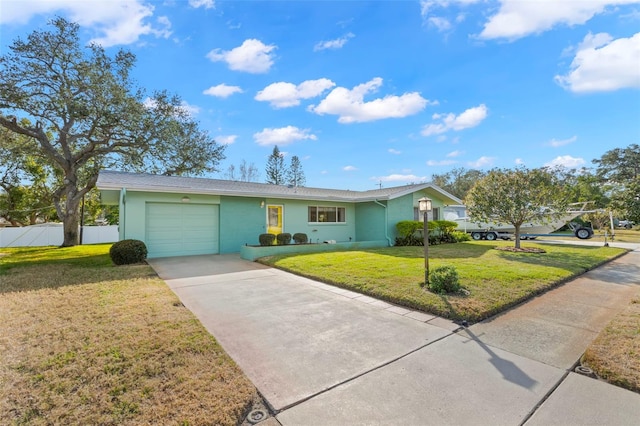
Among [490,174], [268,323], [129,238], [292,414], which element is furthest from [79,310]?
[490,174]

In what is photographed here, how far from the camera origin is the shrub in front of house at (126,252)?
8.84m

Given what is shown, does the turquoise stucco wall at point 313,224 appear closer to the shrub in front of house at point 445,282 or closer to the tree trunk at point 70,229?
the shrub in front of house at point 445,282

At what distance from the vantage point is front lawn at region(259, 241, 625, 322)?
5098 mm

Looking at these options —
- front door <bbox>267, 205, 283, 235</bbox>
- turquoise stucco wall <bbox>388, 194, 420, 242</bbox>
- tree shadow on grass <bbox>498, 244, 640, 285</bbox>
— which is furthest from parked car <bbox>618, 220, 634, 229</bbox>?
front door <bbox>267, 205, 283, 235</bbox>

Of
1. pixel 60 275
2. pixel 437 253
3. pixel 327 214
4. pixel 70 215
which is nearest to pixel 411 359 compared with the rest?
pixel 437 253

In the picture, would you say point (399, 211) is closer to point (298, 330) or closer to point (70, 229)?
point (298, 330)

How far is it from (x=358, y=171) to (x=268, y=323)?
27196 mm

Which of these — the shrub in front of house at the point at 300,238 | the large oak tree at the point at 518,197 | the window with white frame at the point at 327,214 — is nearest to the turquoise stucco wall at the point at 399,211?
the window with white frame at the point at 327,214

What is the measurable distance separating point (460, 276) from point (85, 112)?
17.1 metres

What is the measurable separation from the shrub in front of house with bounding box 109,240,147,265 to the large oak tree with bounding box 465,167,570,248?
13.2m

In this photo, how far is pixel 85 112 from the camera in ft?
44.9

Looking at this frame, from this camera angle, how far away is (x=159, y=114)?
52.6ft

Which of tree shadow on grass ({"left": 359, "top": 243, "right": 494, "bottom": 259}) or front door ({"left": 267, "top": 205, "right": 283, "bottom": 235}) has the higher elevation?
front door ({"left": 267, "top": 205, "right": 283, "bottom": 235})

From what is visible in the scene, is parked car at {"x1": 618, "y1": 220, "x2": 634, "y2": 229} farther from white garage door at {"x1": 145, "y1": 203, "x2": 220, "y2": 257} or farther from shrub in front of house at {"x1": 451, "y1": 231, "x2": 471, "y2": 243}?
white garage door at {"x1": 145, "y1": 203, "x2": 220, "y2": 257}
